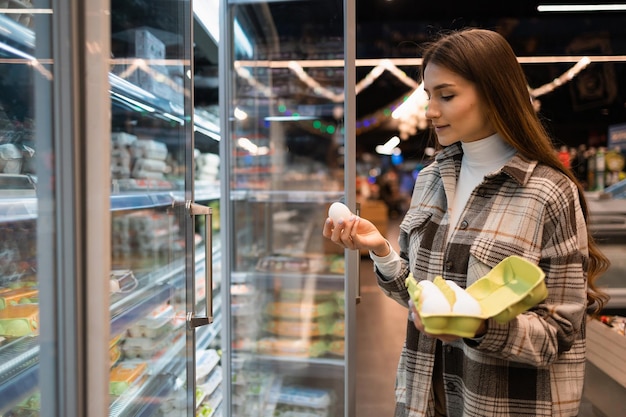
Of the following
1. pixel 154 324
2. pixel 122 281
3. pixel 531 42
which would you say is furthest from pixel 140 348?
pixel 531 42

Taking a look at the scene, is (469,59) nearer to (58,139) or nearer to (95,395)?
(58,139)

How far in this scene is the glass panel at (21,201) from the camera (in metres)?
1.16

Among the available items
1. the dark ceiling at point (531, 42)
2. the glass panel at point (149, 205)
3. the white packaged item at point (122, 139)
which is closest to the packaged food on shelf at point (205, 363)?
the glass panel at point (149, 205)

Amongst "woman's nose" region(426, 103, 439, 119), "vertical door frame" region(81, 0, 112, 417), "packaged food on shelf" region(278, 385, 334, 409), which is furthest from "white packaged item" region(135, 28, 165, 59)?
"packaged food on shelf" region(278, 385, 334, 409)

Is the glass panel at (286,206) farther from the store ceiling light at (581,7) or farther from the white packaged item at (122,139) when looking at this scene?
the store ceiling light at (581,7)

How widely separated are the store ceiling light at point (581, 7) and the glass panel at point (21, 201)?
7.33 feet

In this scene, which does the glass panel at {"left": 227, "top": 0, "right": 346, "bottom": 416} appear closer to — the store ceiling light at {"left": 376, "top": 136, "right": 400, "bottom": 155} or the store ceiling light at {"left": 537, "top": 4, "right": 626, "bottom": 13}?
the store ceiling light at {"left": 376, "top": 136, "right": 400, "bottom": 155}

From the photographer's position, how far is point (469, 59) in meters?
1.11

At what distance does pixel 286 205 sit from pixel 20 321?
7.00ft

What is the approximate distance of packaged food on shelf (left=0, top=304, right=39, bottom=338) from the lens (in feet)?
4.11

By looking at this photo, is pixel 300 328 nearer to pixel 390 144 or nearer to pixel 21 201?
pixel 390 144

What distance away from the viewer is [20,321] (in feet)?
4.17

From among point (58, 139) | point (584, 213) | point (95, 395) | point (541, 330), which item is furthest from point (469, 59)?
point (95, 395)

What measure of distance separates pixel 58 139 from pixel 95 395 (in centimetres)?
71
